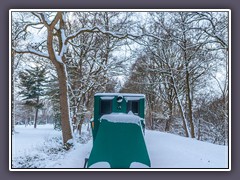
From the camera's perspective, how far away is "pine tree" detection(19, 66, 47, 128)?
9.34m

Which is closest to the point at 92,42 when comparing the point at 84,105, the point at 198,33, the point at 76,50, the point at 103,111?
the point at 76,50

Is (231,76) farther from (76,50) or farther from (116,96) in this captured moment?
(76,50)

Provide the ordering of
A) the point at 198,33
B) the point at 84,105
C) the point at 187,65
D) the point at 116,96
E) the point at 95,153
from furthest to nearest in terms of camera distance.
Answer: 1. the point at 84,105
2. the point at 187,65
3. the point at 198,33
4. the point at 116,96
5. the point at 95,153

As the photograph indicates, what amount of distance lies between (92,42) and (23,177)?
10.0 meters

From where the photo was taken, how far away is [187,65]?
12.4m

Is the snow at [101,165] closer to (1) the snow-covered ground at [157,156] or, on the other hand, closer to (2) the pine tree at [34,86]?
(1) the snow-covered ground at [157,156]

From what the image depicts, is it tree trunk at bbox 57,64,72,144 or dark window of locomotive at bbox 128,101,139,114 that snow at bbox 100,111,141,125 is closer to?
dark window of locomotive at bbox 128,101,139,114

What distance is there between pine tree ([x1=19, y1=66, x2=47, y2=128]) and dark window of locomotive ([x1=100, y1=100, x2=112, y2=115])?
5649 mm

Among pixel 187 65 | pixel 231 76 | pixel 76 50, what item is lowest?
pixel 231 76

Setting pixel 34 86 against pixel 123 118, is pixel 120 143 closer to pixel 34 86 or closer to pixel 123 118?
pixel 123 118

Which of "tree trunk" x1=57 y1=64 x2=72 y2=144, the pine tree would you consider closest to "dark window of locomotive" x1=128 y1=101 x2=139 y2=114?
"tree trunk" x1=57 y1=64 x2=72 y2=144

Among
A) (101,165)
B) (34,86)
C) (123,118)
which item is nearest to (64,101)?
(34,86)

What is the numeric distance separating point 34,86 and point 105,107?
7387 mm

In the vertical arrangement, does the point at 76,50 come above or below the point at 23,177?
above
